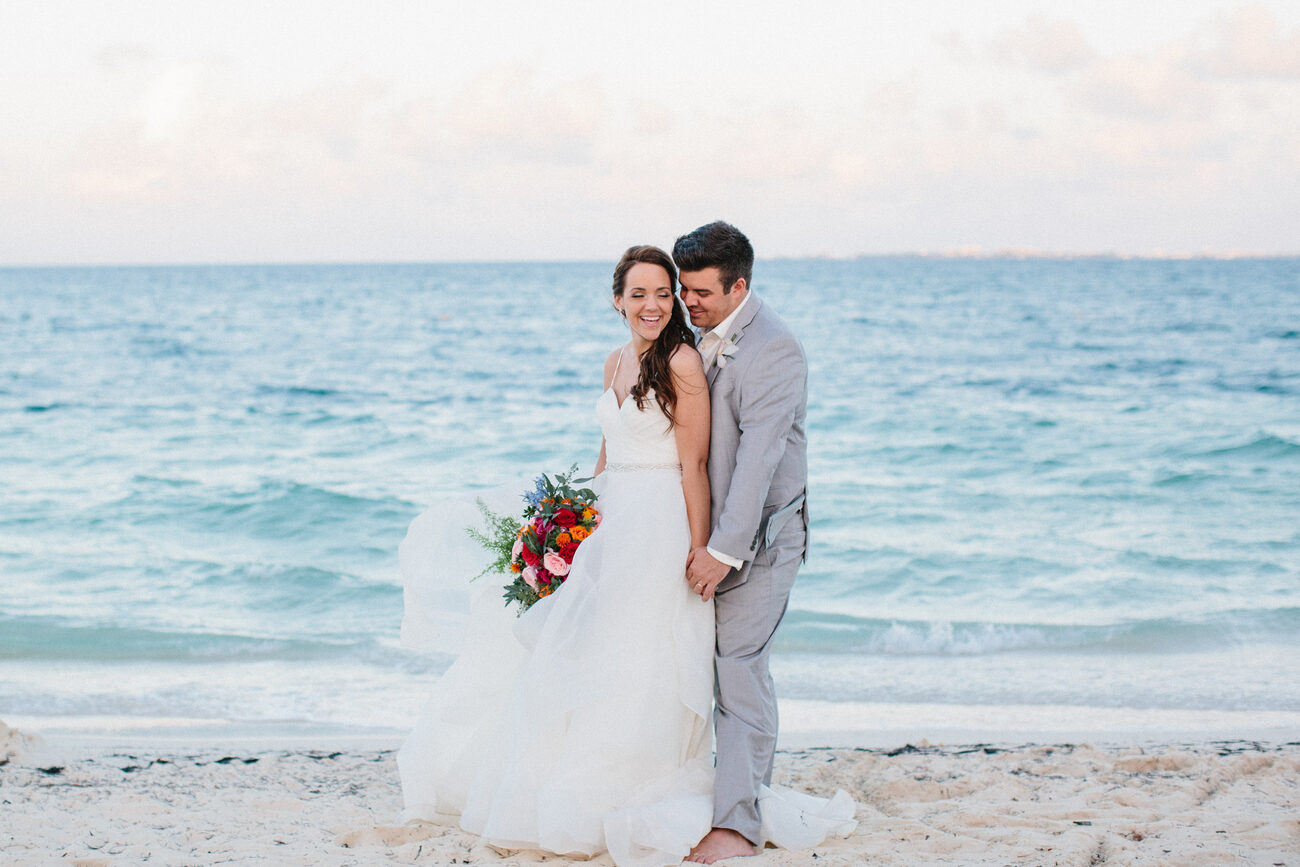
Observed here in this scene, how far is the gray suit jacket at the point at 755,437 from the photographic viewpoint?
3350 millimetres

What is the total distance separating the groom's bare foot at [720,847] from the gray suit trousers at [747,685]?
0.08 ft

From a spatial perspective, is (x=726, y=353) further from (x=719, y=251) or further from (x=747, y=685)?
(x=747, y=685)

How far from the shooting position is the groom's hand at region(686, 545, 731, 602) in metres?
3.41

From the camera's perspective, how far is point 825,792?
14.4ft

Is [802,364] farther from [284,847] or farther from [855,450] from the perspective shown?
[855,450]

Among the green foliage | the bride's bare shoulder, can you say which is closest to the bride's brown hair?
the bride's bare shoulder

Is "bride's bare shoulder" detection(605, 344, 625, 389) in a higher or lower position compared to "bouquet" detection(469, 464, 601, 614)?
higher

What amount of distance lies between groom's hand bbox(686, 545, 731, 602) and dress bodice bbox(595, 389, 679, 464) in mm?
325

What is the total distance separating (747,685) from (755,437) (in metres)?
0.84

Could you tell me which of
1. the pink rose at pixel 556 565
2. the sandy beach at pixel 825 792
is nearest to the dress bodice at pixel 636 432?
the pink rose at pixel 556 565

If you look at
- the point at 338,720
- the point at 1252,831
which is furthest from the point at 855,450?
the point at 1252,831

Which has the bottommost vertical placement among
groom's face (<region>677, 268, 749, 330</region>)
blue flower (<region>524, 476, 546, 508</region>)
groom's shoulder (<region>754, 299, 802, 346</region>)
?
blue flower (<region>524, 476, 546, 508</region>)

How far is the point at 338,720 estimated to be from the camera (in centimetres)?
579

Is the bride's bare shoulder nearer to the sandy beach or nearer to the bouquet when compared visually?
the bouquet
